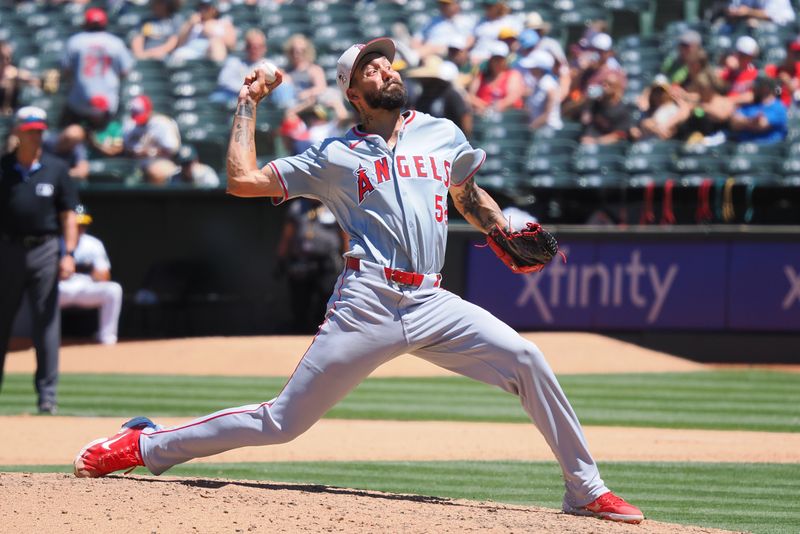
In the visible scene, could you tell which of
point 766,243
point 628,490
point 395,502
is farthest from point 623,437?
point 766,243

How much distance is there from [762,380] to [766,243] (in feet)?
5.34

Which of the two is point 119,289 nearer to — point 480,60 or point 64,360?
point 64,360

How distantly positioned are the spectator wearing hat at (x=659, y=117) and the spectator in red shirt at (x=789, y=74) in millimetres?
1188

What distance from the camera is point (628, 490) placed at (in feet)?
22.6

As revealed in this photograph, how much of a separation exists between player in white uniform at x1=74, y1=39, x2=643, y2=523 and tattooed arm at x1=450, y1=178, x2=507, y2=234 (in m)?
0.19

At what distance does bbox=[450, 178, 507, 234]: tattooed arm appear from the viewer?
18.6ft

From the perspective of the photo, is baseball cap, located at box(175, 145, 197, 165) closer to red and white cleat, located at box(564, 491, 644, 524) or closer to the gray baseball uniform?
the gray baseball uniform

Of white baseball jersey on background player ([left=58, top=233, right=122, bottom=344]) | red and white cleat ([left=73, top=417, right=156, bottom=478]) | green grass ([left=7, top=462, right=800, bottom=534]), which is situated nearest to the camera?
red and white cleat ([left=73, top=417, right=156, bottom=478])

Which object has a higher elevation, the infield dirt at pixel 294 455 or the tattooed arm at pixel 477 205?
the tattooed arm at pixel 477 205

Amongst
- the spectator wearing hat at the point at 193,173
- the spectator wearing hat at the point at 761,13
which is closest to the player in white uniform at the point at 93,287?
the spectator wearing hat at the point at 193,173

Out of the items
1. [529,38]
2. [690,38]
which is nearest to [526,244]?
[690,38]

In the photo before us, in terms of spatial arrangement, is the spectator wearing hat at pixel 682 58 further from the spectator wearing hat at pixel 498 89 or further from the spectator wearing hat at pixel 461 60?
the spectator wearing hat at pixel 461 60

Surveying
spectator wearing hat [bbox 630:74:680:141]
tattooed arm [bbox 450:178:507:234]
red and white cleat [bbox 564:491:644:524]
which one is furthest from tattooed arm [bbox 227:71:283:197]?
spectator wearing hat [bbox 630:74:680:141]

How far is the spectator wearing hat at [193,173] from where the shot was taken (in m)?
15.5
